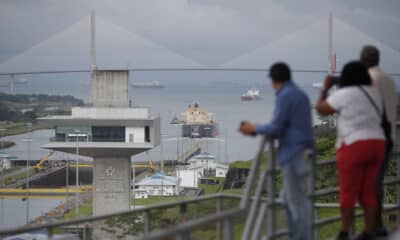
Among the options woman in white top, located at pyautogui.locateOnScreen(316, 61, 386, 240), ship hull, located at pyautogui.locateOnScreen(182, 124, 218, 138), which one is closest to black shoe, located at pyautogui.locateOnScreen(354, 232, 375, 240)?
woman in white top, located at pyautogui.locateOnScreen(316, 61, 386, 240)

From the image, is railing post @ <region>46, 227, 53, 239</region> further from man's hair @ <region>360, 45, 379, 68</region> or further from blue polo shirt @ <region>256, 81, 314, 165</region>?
man's hair @ <region>360, 45, 379, 68</region>

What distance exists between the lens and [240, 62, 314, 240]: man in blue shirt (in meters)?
4.10

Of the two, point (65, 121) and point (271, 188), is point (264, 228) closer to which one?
point (271, 188)

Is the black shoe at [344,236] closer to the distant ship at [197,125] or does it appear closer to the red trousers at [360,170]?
the red trousers at [360,170]

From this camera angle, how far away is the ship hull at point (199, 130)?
283ft

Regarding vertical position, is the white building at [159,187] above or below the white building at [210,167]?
below

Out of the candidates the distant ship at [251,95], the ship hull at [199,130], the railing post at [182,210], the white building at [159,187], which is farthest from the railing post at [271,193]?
the distant ship at [251,95]

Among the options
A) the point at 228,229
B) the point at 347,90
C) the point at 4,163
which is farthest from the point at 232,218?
the point at 4,163

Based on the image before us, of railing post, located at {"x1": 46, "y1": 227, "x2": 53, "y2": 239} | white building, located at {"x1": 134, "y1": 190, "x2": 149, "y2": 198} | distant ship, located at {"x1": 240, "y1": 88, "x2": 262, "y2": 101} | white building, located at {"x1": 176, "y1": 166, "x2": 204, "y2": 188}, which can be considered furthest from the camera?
distant ship, located at {"x1": 240, "y1": 88, "x2": 262, "y2": 101}

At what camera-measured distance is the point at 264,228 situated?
4.41m

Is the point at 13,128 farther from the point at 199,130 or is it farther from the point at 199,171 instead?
the point at 199,171

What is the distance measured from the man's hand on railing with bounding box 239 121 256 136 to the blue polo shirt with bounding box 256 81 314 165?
0.08 feet

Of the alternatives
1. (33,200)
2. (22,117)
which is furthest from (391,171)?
(22,117)

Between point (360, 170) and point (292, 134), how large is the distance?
47cm
